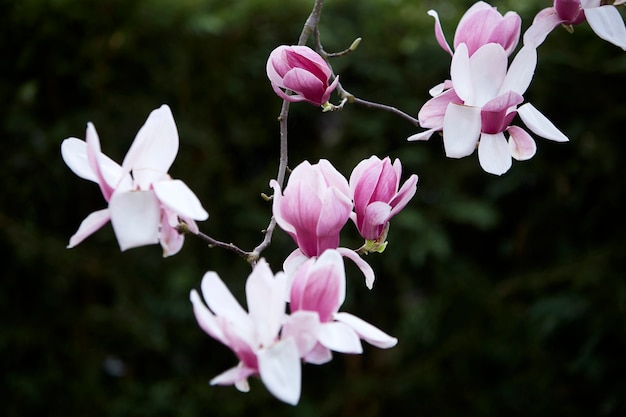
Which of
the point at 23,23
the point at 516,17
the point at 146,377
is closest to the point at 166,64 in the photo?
the point at 23,23

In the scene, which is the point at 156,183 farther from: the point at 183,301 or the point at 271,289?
the point at 183,301

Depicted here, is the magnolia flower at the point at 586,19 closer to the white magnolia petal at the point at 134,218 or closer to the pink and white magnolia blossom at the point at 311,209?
the pink and white magnolia blossom at the point at 311,209

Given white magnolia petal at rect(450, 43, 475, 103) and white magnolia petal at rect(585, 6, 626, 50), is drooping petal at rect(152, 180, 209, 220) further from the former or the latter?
white magnolia petal at rect(585, 6, 626, 50)

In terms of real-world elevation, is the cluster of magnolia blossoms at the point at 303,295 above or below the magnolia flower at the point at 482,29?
below

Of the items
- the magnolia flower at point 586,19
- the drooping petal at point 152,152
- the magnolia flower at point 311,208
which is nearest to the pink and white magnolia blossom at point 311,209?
the magnolia flower at point 311,208

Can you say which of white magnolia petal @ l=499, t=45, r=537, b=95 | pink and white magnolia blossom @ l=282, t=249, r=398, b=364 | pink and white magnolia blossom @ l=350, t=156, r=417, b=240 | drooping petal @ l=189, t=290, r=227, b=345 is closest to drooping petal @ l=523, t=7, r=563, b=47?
white magnolia petal @ l=499, t=45, r=537, b=95

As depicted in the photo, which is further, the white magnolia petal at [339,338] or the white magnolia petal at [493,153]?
the white magnolia petal at [493,153]

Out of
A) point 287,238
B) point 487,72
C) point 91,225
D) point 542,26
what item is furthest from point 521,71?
point 287,238
